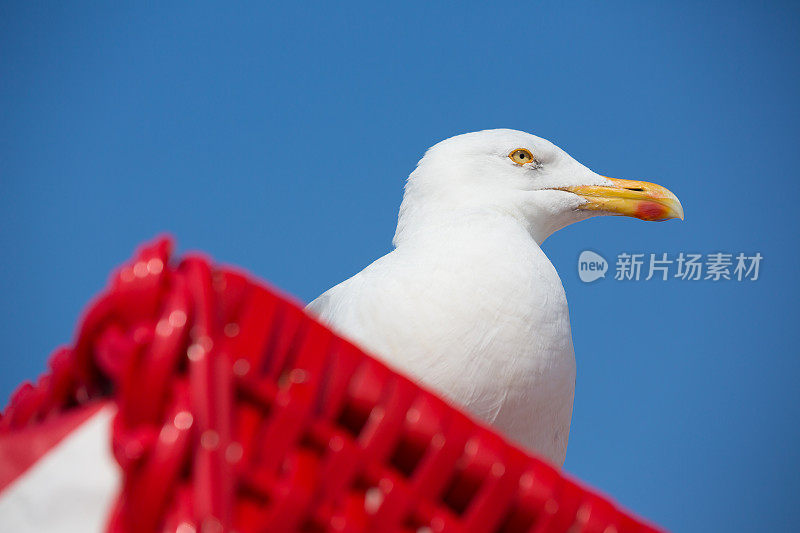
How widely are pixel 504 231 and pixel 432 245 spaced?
0.09 m

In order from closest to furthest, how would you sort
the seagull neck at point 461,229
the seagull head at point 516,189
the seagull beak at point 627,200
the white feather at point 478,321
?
the white feather at point 478,321, the seagull neck at point 461,229, the seagull head at point 516,189, the seagull beak at point 627,200

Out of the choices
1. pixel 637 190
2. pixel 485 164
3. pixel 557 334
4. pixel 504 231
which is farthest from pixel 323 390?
pixel 637 190

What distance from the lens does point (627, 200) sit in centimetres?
111

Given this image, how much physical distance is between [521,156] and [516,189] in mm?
71

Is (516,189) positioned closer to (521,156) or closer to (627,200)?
(521,156)

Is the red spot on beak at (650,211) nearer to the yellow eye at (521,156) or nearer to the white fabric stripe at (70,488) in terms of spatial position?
the yellow eye at (521,156)

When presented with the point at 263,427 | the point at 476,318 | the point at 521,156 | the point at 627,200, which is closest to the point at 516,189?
the point at 521,156

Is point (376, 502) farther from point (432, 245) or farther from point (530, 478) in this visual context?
point (432, 245)

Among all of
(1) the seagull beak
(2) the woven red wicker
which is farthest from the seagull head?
(2) the woven red wicker

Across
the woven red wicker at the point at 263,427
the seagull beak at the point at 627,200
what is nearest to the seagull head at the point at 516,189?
the seagull beak at the point at 627,200

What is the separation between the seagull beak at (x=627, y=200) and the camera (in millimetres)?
1100

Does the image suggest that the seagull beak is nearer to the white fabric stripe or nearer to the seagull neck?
the seagull neck

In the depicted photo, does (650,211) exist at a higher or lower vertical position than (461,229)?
higher

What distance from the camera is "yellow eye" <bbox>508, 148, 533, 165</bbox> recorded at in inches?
41.4
